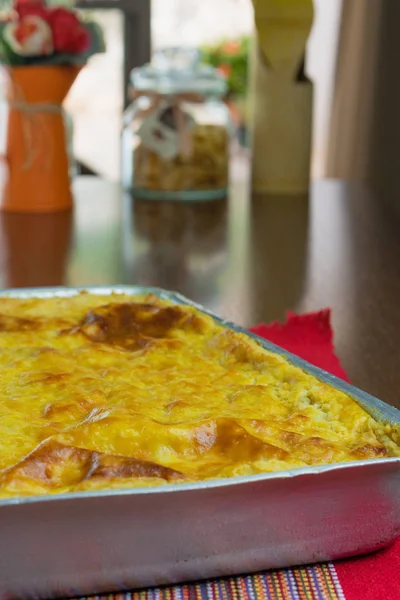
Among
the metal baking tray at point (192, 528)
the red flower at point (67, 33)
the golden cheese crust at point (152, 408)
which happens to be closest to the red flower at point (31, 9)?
the red flower at point (67, 33)

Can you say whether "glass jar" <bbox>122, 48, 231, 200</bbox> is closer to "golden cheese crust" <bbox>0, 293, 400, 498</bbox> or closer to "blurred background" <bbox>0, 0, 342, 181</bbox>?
"blurred background" <bbox>0, 0, 342, 181</bbox>

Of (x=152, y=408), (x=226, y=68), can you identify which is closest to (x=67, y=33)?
(x=152, y=408)

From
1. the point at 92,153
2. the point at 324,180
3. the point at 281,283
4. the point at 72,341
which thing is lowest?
the point at 92,153

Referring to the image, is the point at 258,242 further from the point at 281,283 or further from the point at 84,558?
the point at 84,558

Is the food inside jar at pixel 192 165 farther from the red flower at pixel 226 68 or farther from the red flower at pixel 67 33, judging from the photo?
the red flower at pixel 226 68

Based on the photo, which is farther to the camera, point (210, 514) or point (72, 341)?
point (72, 341)

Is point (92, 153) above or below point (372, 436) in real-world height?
below

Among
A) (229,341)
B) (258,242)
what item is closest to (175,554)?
(229,341)
